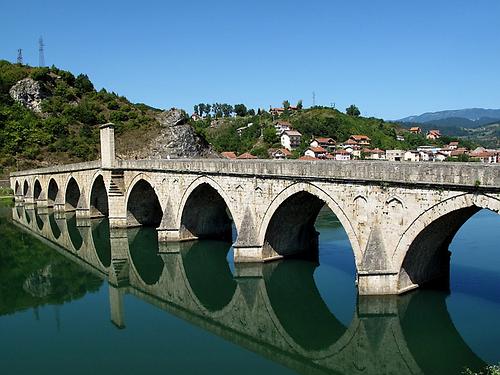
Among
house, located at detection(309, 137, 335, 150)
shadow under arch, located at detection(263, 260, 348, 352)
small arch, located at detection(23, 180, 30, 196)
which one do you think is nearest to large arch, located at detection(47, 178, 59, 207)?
small arch, located at detection(23, 180, 30, 196)

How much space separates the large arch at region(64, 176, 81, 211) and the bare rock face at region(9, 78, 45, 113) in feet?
106

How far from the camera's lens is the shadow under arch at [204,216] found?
25.8 meters

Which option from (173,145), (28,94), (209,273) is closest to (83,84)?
A: (28,94)

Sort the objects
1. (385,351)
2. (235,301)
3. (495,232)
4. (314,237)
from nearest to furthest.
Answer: (385,351) → (235,301) → (314,237) → (495,232)

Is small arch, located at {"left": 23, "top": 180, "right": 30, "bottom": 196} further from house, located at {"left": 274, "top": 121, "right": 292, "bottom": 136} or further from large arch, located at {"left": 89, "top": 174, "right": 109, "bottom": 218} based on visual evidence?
house, located at {"left": 274, "top": 121, "right": 292, "bottom": 136}

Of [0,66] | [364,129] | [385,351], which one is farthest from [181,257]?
[364,129]

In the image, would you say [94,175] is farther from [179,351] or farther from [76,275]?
[179,351]

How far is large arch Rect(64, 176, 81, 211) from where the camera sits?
4161cm

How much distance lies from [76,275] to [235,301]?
936 cm

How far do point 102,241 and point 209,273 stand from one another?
35.6ft

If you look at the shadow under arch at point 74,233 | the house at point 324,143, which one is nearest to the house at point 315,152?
the house at point 324,143

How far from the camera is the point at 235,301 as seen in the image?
18.6 m

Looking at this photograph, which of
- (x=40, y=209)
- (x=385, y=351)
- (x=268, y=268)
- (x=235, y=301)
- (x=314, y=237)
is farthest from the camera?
(x=40, y=209)

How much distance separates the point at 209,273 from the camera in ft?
73.9
